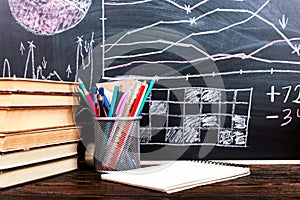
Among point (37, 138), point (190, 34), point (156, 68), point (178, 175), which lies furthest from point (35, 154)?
point (190, 34)

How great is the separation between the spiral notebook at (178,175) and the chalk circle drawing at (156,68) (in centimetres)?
15

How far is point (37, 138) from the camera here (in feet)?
2.84

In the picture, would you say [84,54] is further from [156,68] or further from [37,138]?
[37,138]

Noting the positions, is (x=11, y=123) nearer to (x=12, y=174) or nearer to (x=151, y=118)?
(x=12, y=174)

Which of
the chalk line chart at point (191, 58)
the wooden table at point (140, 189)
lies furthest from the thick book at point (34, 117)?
the chalk line chart at point (191, 58)

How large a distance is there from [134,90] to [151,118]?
19cm

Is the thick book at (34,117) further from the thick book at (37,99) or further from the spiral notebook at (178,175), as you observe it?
the spiral notebook at (178,175)

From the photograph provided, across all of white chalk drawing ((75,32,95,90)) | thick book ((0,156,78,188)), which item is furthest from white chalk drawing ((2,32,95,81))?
thick book ((0,156,78,188))

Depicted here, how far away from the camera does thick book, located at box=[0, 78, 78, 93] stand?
816mm

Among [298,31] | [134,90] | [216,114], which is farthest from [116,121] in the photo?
[298,31]

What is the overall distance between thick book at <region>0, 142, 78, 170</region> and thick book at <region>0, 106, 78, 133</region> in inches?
1.8

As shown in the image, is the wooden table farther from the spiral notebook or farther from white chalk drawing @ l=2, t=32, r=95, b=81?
white chalk drawing @ l=2, t=32, r=95, b=81

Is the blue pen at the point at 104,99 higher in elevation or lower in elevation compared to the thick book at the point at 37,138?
higher

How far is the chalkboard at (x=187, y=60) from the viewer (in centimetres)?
111
